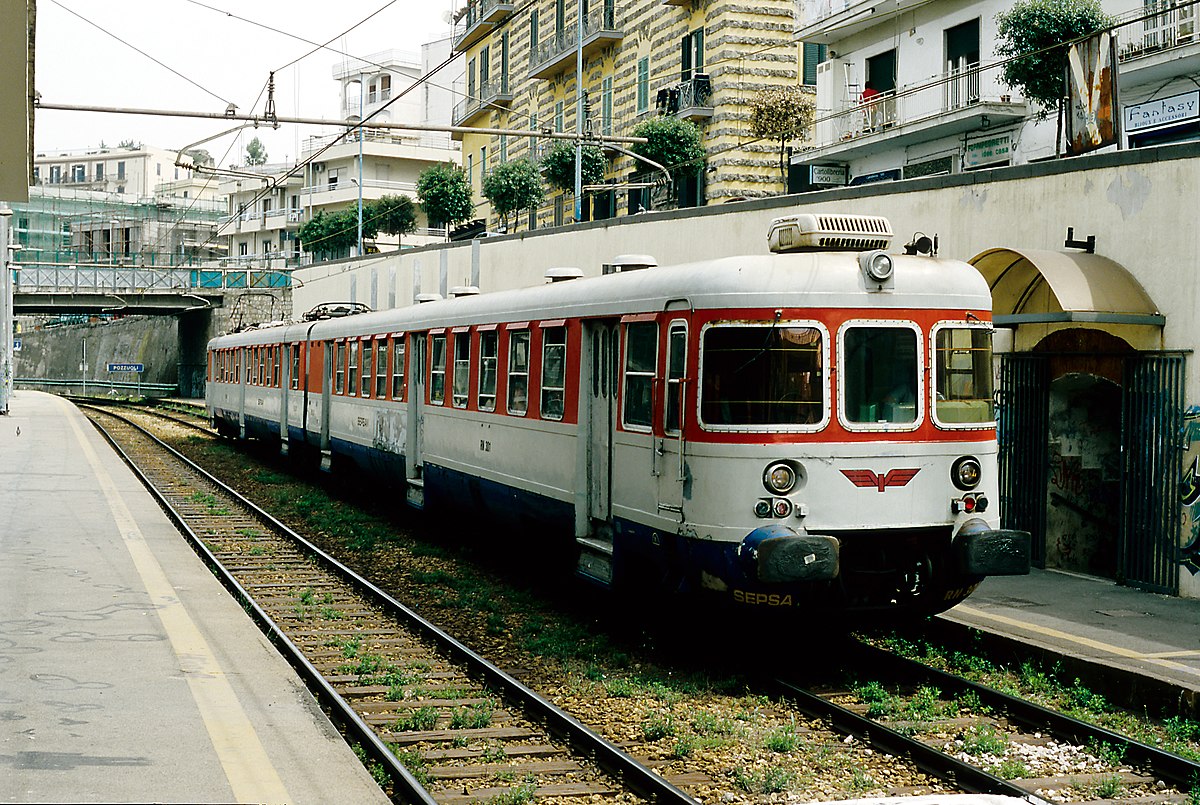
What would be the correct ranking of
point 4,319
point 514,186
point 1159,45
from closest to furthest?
point 1159,45 < point 514,186 < point 4,319

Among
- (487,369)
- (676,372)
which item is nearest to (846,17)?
(487,369)

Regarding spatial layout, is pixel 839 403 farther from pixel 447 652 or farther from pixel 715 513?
pixel 447 652

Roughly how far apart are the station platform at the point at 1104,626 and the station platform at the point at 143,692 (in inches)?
200

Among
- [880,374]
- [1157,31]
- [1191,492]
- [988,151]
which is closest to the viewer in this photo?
[880,374]

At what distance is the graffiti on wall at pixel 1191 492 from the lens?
12.0 m

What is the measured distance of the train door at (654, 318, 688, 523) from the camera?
9.53 metres

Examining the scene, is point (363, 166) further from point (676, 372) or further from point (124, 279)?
point (676, 372)

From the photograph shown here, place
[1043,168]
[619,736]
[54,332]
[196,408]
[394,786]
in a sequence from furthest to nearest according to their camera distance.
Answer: [54,332], [196,408], [1043,168], [619,736], [394,786]

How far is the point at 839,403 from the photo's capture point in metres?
9.36

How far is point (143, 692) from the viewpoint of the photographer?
26.5ft

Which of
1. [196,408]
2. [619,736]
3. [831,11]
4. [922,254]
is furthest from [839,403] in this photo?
[196,408]

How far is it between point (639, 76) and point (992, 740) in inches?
1306

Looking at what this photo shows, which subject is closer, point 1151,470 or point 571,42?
point 1151,470

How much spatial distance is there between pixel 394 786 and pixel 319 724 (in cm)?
70
